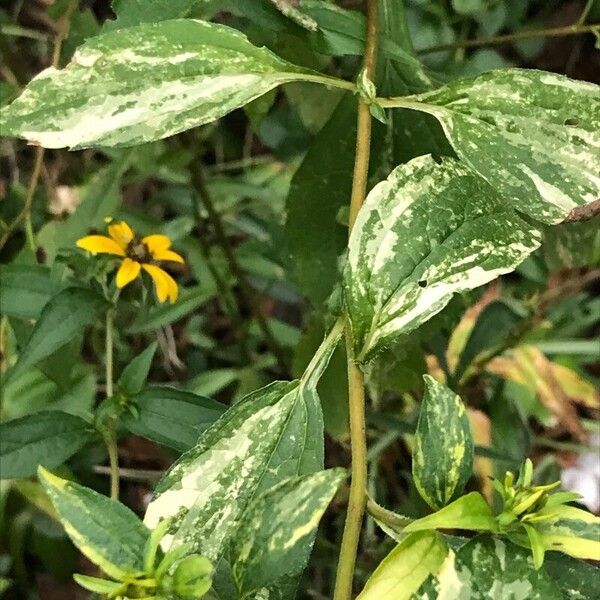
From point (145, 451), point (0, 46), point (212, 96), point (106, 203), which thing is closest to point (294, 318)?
point (145, 451)

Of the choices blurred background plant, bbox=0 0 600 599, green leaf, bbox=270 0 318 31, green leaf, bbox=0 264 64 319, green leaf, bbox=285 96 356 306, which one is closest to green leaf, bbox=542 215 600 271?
blurred background plant, bbox=0 0 600 599

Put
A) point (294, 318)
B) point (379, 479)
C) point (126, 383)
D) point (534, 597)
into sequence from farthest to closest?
point (294, 318), point (379, 479), point (126, 383), point (534, 597)

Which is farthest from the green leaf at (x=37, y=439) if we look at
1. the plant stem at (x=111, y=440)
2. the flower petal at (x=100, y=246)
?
the flower petal at (x=100, y=246)

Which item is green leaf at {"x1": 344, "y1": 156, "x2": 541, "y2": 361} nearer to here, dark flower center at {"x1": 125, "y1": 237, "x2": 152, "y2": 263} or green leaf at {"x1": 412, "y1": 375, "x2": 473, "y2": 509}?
green leaf at {"x1": 412, "y1": 375, "x2": 473, "y2": 509}

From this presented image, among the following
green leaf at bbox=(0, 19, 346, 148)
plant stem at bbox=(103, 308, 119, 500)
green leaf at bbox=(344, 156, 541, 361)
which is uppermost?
green leaf at bbox=(0, 19, 346, 148)

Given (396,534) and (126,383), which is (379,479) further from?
(396,534)

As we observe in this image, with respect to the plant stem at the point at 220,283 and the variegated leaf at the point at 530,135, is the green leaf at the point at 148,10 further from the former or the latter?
the plant stem at the point at 220,283
